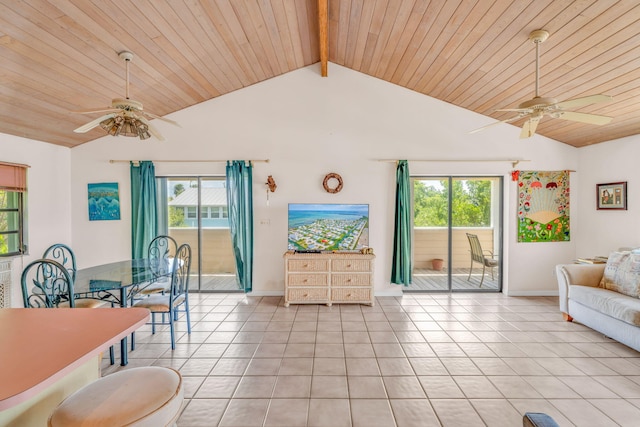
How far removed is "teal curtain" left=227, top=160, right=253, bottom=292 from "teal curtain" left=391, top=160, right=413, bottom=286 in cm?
223

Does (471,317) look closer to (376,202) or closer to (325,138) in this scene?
(376,202)

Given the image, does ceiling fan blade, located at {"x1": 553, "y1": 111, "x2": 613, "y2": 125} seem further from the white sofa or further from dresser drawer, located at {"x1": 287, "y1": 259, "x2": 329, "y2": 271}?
dresser drawer, located at {"x1": 287, "y1": 259, "x2": 329, "y2": 271}

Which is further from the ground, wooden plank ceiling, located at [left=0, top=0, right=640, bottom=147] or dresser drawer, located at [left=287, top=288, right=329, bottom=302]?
wooden plank ceiling, located at [left=0, top=0, right=640, bottom=147]

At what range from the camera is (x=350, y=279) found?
423 cm

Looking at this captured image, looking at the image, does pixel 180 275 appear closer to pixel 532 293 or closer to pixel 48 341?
pixel 48 341

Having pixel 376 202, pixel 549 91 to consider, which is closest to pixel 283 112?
pixel 376 202

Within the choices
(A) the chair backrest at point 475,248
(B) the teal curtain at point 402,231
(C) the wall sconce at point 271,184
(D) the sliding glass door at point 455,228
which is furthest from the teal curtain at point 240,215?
(A) the chair backrest at point 475,248

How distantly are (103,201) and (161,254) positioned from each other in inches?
48.3

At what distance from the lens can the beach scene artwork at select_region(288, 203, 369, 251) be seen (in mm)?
4516

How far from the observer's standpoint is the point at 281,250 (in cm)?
468

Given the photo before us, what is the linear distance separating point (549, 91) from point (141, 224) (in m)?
5.59

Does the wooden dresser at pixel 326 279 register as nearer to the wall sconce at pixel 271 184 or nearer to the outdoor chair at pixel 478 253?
the wall sconce at pixel 271 184

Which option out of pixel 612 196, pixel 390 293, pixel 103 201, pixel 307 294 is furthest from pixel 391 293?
pixel 103 201

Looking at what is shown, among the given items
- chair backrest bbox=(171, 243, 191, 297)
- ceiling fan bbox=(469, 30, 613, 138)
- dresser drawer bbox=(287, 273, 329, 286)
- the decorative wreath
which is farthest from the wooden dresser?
ceiling fan bbox=(469, 30, 613, 138)
